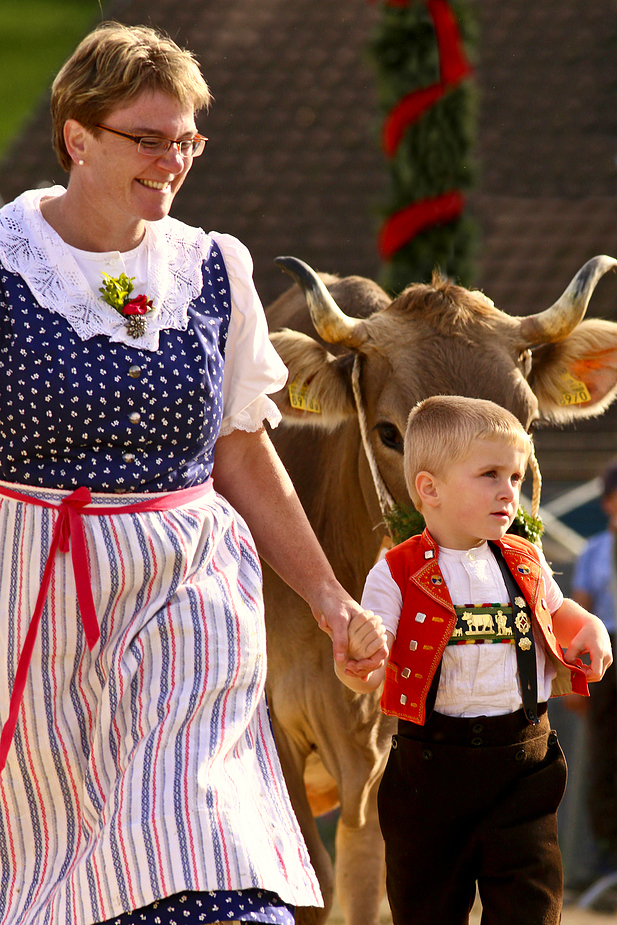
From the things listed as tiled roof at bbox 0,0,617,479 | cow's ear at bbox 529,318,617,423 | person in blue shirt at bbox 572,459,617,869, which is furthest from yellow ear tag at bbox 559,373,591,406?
tiled roof at bbox 0,0,617,479

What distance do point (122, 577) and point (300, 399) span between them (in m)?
1.61

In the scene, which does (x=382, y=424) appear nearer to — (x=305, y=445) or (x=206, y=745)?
(x=305, y=445)

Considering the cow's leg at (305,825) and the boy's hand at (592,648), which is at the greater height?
the boy's hand at (592,648)

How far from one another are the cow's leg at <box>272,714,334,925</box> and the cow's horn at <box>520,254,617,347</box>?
1508 mm

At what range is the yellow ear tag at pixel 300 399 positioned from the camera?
3936mm

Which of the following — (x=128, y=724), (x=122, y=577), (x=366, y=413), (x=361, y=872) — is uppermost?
(x=366, y=413)

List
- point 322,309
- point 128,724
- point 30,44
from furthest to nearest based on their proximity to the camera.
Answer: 1. point 30,44
2. point 322,309
3. point 128,724

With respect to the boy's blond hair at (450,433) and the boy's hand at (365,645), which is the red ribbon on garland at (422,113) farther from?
the boy's hand at (365,645)

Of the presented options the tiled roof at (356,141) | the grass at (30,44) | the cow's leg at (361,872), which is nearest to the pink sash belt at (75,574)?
the cow's leg at (361,872)

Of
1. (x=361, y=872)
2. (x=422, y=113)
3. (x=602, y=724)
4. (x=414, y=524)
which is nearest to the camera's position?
(x=414, y=524)

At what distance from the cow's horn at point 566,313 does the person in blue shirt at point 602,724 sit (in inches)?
109

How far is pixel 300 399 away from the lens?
395 cm

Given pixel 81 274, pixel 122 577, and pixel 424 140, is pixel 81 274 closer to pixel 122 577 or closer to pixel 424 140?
pixel 122 577

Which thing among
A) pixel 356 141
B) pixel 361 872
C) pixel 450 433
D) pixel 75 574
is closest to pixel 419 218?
pixel 361 872
